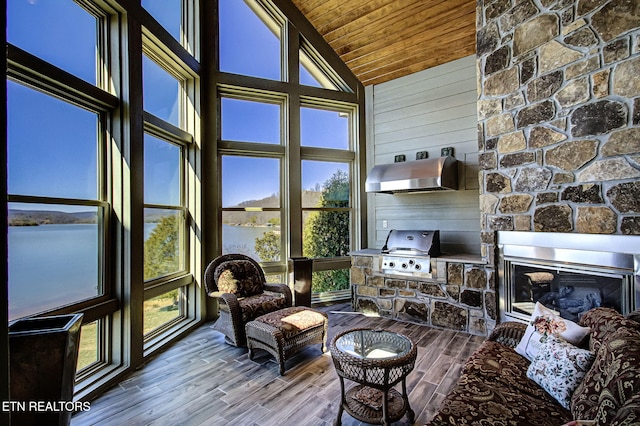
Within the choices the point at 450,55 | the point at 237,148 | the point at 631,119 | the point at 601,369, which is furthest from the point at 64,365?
the point at 450,55

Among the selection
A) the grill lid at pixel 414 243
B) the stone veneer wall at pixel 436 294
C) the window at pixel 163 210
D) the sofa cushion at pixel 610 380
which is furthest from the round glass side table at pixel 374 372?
the window at pixel 163 210

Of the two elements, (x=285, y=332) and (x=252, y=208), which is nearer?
(x=285, y=332)

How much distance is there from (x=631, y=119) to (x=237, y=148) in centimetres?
413

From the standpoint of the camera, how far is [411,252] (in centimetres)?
404

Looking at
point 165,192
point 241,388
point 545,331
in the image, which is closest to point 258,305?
point 241,388

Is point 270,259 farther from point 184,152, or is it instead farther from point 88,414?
point 88,414

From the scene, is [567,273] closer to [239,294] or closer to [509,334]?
[509,334]

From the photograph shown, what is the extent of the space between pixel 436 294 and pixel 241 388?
2.53 meters

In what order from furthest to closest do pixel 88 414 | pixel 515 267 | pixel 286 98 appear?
pixel 286 98
pixel 515 267
pixel 88 414

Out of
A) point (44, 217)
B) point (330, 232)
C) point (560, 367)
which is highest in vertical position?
point (44, 217)

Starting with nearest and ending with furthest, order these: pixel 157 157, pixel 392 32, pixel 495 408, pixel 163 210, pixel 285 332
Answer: pixel 495 408, pixel 285 332, pixel 157 157, pixel 163 210, pixel 392 32

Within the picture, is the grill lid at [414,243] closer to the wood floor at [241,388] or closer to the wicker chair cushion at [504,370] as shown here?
the wood floor at [241,388]

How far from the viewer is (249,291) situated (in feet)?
11.7

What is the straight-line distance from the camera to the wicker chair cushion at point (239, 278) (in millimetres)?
3441
